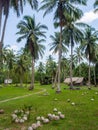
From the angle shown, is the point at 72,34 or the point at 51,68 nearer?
the point at 72,34

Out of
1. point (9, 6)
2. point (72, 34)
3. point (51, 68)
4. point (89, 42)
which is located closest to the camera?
point (9, 6)

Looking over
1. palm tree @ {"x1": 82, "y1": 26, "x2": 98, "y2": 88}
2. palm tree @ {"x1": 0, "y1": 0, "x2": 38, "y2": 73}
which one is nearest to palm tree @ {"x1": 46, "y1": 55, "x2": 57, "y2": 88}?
palm tree @ {"x1": 82, "y1": 26, "x2": 98, "y2": 88}

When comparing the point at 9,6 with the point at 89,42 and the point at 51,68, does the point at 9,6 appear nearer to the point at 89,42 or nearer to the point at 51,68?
the point at 89,42

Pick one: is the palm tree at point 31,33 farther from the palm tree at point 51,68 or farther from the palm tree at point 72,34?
the palm tree at point 51,68

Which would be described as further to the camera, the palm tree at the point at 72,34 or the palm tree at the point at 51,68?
the palm tree at the point at 51,68

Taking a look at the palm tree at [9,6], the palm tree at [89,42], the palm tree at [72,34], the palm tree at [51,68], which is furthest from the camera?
the palm tree at [51,68]

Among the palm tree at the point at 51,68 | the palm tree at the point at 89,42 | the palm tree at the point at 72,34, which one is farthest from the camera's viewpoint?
the palm tree at the point at 51,68

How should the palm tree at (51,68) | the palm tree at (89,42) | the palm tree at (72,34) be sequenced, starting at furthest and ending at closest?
the palm tree at (51,68)
the palm tree at (89,42)
the palm tree at (72,34)

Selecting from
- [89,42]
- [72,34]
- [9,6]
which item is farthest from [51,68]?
[9,6]

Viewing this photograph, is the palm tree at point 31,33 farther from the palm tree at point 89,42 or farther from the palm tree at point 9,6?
the palm tree at point 9,6

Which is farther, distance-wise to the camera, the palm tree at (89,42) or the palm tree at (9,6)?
the palm tree at (89,42)

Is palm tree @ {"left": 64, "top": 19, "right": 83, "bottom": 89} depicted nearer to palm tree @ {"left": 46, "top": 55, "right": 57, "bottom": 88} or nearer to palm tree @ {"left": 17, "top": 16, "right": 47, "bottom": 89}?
palm tree @ {"left": 17, "top": 16, "right": 47, "bottom": 89}

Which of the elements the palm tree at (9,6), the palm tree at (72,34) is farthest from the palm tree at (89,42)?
the palm tree at (9,6)

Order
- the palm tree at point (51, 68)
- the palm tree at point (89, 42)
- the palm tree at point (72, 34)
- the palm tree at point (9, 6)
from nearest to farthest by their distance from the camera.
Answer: the palm tree at point (9, 6), the palm tree at point (72, 34), the palm tree at point (89, 42), the palm tree at point (51, 68)
